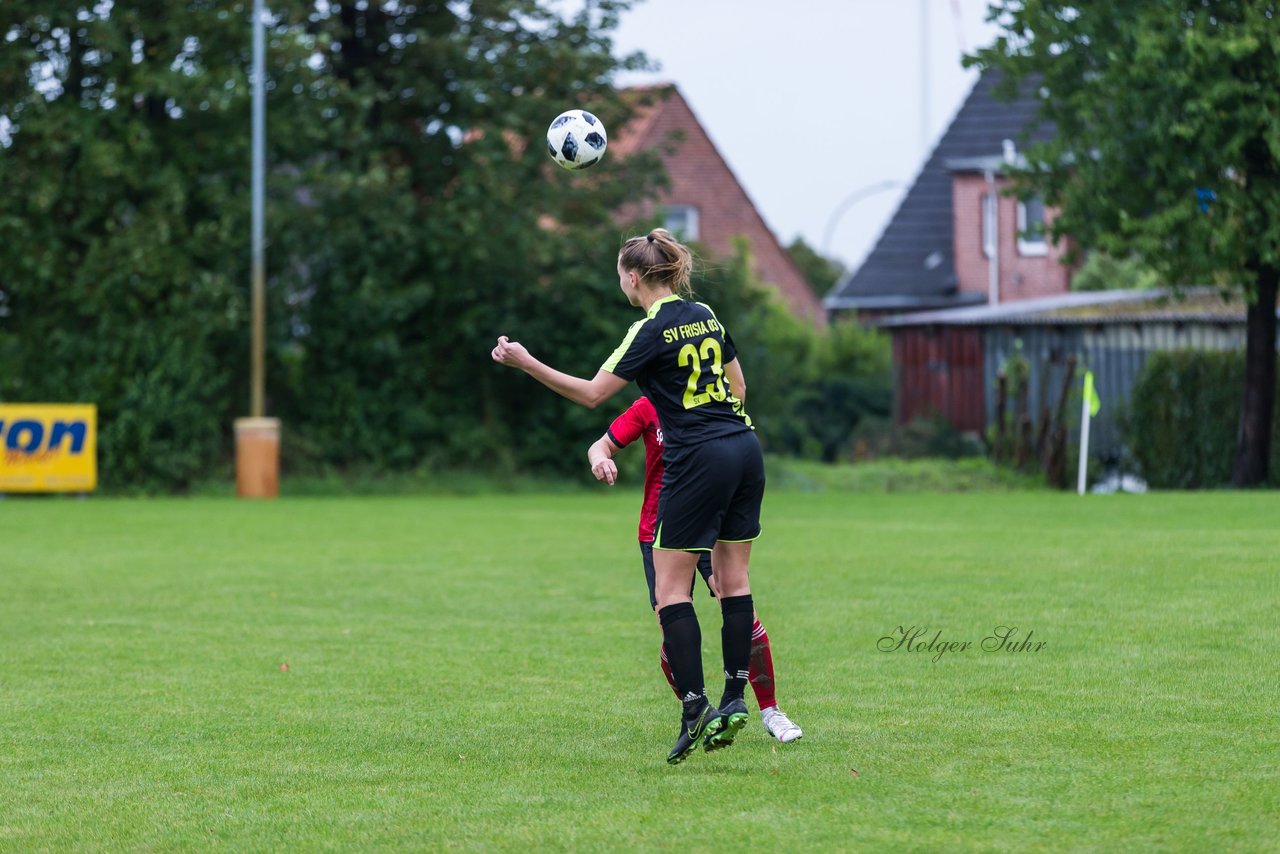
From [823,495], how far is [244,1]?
36.7 ft

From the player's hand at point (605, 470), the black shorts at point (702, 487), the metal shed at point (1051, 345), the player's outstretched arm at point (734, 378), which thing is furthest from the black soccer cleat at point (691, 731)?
the metal shed at point (1051, 345)

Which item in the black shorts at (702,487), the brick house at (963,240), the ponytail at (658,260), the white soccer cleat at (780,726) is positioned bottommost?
the white soccer cleat at (780,726)

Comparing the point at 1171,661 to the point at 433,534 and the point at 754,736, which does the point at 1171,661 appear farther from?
the point at 433,534

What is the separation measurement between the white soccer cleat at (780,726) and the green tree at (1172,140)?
55.2 ft

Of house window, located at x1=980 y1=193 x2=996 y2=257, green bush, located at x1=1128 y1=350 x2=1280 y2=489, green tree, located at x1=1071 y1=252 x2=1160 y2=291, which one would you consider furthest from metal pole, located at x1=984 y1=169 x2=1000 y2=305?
green bush, located at x1=1128 y1=350 x2=1280 y2=489

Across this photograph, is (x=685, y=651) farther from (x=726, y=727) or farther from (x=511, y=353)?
(x=511, y=353)

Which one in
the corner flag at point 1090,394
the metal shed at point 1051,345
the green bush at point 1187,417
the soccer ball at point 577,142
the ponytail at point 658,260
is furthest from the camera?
the metal shed at point 1051,345

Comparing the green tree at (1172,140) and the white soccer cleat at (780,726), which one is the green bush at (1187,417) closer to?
the green tree at (1172,140)

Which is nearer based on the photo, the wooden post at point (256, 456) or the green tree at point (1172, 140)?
the green tree at point (1172, 140)

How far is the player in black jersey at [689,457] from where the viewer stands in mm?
6637

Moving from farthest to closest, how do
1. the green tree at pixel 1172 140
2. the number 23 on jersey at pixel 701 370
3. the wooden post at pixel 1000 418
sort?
the wooden post at pixel 1000 418 < the green tree at pixel 1172 140 < the number 23 on jersey at pixel 701 370

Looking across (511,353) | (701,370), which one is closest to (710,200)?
(701,370)

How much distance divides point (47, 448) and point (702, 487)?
20.5 metres

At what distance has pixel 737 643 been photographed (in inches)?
271
